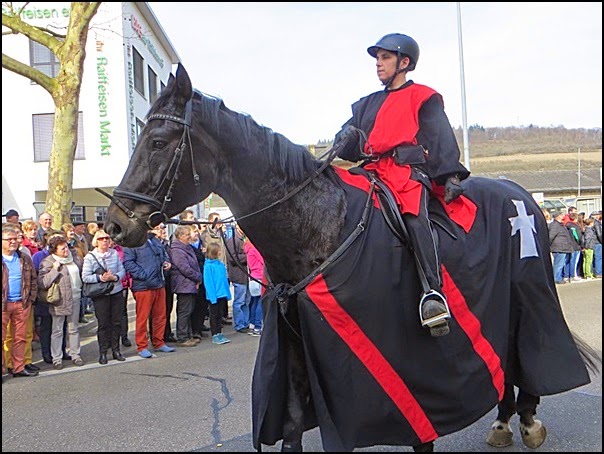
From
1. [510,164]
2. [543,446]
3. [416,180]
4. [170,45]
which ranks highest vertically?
[170,45]

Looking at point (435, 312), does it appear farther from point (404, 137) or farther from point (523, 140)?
point (523, 140)

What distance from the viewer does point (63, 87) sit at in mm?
10773

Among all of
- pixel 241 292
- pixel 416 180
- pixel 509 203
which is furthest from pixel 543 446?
pixel 241 292

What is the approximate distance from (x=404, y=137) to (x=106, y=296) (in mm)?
5172

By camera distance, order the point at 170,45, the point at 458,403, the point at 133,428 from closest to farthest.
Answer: the point at 458,403
the point at 133,428
the point at 170,45

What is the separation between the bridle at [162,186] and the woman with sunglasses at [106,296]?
4.62 metres

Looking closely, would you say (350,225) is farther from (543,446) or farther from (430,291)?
(543,446)

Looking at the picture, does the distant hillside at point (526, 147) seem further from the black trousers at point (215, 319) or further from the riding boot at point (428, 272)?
the black trousers at point (215, 319)

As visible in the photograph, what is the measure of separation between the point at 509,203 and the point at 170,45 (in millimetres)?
29229

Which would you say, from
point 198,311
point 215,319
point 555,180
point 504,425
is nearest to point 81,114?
point 198,311

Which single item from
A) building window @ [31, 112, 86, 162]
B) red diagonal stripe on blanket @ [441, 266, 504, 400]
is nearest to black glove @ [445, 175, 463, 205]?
red diagonal stripe on blanket @ [441, 266, 504, 400]

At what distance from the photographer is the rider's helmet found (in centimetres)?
349

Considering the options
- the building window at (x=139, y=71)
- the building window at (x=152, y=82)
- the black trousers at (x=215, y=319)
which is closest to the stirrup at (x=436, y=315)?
the black trousers at (x=215, y=319)

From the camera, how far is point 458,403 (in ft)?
10.8
